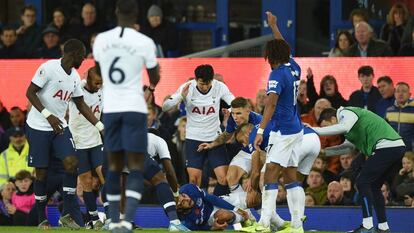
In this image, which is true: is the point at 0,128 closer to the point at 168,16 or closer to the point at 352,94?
the point at 168,16

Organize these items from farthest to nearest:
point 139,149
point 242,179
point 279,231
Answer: point 242,179
point 279,231
point 139,149

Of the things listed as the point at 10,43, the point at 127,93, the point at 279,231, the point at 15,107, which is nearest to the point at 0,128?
the point at 15,107

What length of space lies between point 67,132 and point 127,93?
489cm

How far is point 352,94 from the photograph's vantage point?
66.3ft

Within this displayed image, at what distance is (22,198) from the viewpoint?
20.3m

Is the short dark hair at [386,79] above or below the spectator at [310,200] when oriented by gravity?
above

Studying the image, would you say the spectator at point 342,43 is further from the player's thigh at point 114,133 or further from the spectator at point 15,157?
the player's thigh at point 114,133

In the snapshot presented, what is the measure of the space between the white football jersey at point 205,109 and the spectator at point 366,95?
2156 millimetres

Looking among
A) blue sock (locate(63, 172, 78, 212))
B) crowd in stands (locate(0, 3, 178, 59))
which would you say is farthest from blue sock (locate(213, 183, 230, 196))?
crowd in stands (locate(0, 3, 178, 59))

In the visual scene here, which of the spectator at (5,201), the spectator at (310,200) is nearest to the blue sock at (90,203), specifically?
the spectator at (5,201)

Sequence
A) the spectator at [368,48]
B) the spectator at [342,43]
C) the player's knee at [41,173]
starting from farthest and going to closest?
the spectator at [342,43], the spectator at [368,48], the player's knee at [41,173]

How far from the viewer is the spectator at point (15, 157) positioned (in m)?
21.0

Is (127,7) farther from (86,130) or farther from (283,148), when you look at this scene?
(86,130)

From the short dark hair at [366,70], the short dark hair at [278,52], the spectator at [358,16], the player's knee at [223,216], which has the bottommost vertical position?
the player's knee at [223,216]
